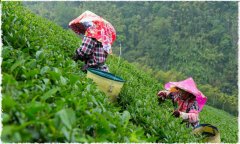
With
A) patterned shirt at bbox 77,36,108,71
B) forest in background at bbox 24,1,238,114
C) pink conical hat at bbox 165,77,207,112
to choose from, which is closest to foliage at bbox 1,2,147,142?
patterned shirt at bbox 77,36,108,71

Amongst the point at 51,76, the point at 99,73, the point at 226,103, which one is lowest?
the point at 226,103

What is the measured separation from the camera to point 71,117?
4.78 ft

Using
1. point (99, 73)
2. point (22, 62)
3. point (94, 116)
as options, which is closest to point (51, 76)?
point (22, 62)

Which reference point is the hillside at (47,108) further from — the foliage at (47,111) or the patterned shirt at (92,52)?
the patterned shirt at (92,52)

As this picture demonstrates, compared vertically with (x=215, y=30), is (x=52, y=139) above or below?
above

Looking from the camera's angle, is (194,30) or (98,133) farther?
(194,30)

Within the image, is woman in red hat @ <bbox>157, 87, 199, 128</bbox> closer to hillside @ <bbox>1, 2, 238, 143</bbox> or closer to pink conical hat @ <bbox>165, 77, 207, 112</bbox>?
pink conical hat @ <bbox>165, 77, 207, 112</bbox>

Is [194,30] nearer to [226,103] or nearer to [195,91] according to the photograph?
[226,103]

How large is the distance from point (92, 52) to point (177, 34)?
47587mm

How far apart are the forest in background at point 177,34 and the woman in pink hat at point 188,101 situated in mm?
37412

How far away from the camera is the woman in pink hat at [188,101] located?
3889mm

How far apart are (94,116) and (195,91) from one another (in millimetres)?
2544

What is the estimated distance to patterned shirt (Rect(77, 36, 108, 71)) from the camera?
3.69 metres

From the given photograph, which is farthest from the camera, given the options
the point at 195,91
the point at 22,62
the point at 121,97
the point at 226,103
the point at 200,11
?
the point at 200,11
